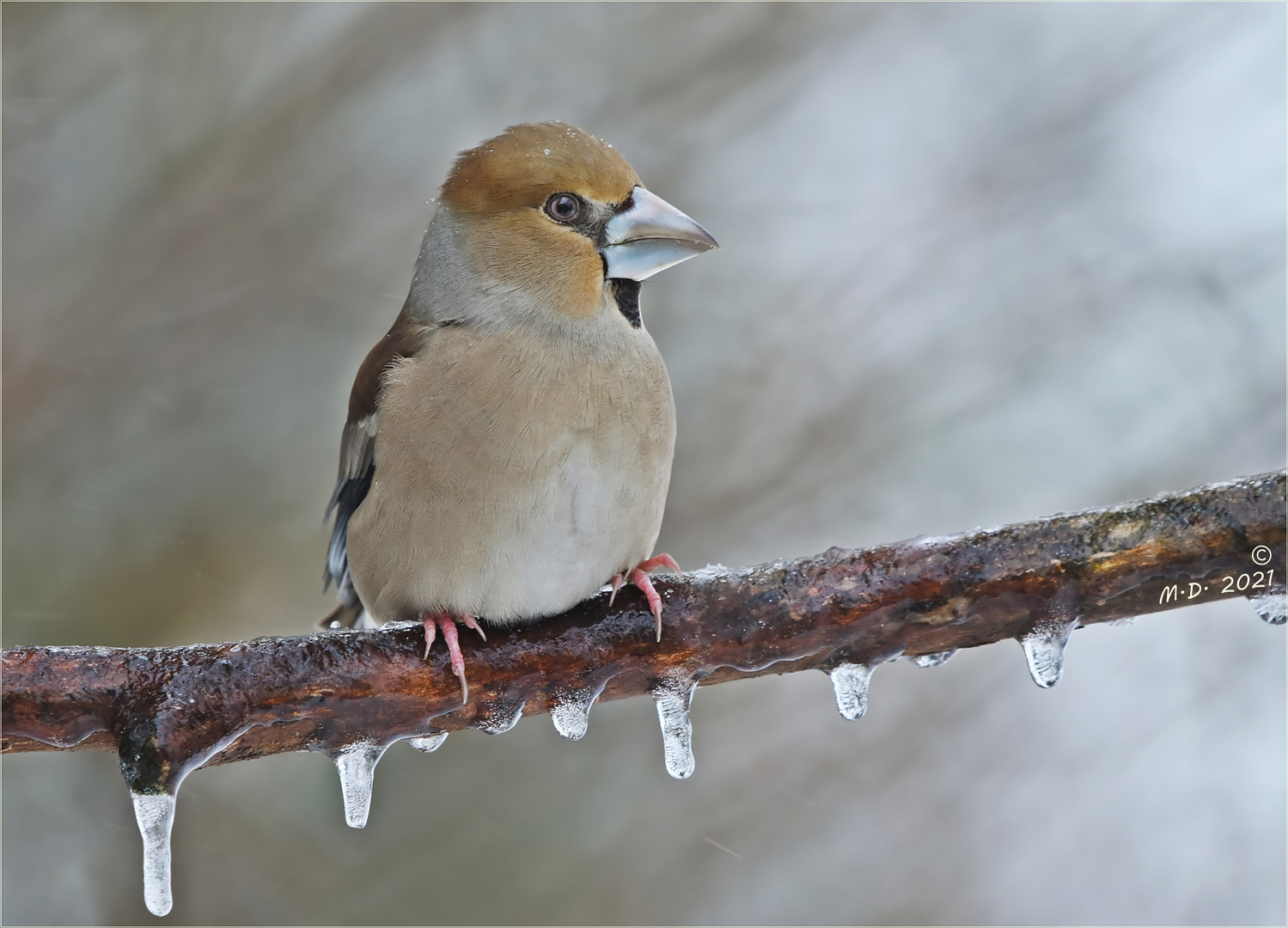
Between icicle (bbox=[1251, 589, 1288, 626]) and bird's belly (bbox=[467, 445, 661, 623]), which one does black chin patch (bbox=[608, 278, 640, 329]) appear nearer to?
bird's belly (bbox=[467, 445, 661, 623])

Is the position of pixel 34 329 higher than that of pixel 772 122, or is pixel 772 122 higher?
pixel 772 122

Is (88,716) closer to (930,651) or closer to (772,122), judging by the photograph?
(930,651)

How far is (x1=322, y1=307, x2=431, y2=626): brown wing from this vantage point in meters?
2.96

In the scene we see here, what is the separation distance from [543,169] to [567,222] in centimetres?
15

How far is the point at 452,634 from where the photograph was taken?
8.36 feet

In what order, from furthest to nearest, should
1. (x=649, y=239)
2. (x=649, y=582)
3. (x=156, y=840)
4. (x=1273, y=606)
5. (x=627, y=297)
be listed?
(x=627, y=297)
(x=649, y=239)
(x=649, y=582)
(x=1273, y=606)
(x=156, y=840)

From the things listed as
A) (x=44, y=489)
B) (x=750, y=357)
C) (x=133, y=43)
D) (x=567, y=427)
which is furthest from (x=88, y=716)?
(x=133, y=43)

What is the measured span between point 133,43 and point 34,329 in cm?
143

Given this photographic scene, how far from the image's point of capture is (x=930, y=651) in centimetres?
255

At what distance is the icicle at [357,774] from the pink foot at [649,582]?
2.16 ft

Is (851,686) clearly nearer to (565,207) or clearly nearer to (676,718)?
(676,718)

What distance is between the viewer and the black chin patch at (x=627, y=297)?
116 inches

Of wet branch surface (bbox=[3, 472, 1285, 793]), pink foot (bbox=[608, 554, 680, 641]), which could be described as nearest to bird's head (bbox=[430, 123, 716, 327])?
pink foot (bbox=[608, 554, 680, 641])

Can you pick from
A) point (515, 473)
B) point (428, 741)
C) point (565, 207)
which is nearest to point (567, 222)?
point (565, 207)
